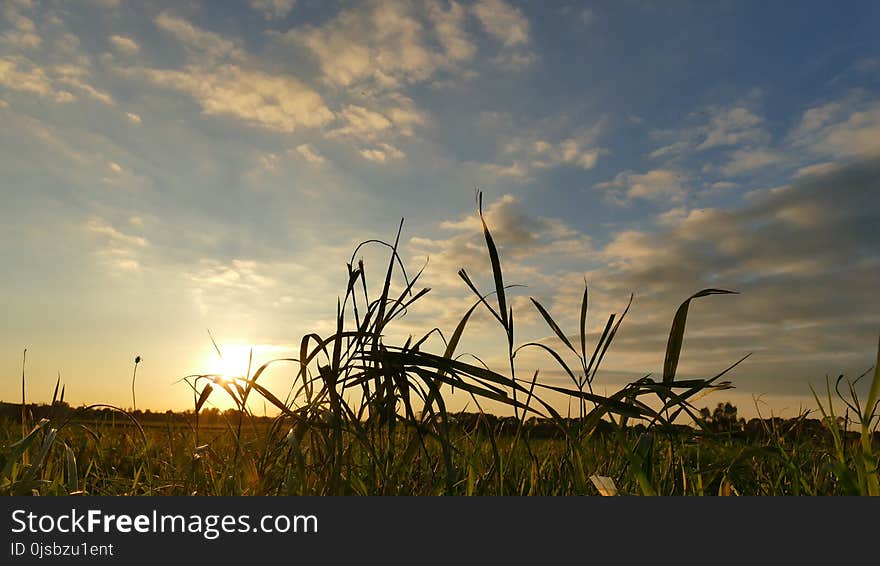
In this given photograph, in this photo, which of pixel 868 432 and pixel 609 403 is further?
pixel 609 403

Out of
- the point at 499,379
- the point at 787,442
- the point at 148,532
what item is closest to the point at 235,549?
the point at 148,532

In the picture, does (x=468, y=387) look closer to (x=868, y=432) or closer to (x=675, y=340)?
(x=675, y=340)

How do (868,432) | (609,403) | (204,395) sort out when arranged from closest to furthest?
(868,432)
(609,403)
(204,395)

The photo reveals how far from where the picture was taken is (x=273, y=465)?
288 centimetres

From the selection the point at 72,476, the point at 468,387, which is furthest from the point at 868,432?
the point at 72,476

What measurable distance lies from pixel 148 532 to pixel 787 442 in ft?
14.8

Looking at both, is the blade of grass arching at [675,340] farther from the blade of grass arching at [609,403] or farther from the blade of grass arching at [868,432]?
the blade of grass arching at [868,432]

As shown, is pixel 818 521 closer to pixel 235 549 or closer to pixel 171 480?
pixel 235 549

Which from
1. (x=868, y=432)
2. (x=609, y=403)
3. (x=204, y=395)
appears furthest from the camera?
(x=204, y=395)

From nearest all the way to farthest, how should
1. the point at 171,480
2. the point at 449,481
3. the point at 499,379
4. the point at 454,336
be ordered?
the point at 449,481, the point at 499,379, the point at 454,336, the point at 171,480

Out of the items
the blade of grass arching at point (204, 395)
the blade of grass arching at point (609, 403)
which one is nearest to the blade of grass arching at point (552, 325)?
the blade of grass arching at point (609, 403)

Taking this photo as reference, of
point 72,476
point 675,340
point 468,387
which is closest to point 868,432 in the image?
point 675,340

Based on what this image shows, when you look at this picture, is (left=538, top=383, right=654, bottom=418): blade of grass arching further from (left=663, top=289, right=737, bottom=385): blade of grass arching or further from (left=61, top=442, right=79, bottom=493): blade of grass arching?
(left=61, top=442, right=79, bottom=493): blade of grass arching

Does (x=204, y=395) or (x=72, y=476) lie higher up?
(x=204, y=395)
